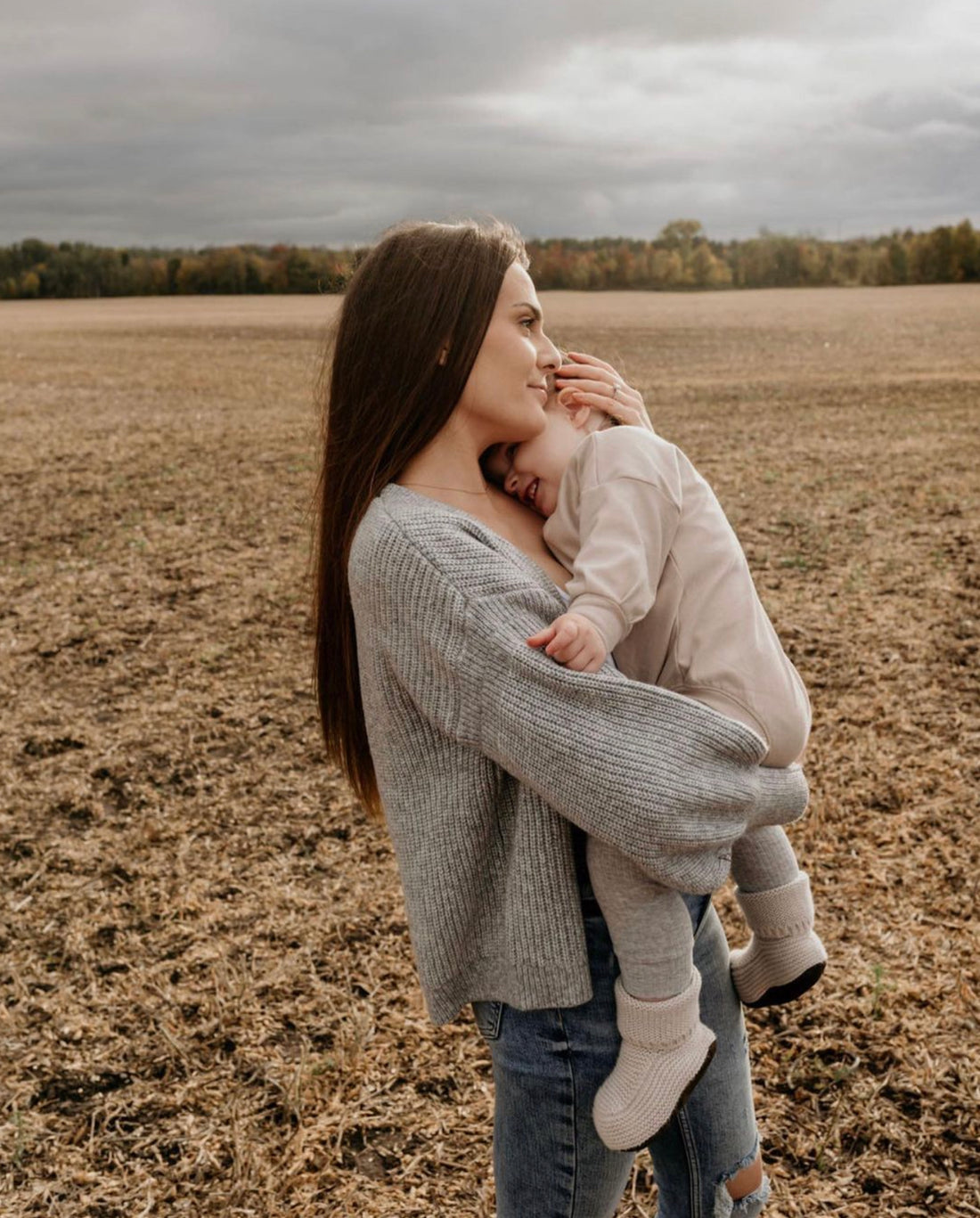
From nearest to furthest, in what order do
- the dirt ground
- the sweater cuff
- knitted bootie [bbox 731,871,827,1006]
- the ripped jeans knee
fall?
the sweater cuff
the ripped jeans knee
knitted bootie [bbox 731,871,827,1006]
the dirt ground

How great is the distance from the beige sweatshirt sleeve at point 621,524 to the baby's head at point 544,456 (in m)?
0.08

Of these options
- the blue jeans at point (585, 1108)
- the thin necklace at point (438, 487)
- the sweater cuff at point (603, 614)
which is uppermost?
the thin necklace at point (438, 487)

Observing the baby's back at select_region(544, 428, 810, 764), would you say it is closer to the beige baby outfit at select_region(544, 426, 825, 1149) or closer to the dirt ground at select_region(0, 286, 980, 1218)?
the beige baby outfit at select_region(544, 426, 825, 1149)

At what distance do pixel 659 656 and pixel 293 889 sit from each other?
293 cm

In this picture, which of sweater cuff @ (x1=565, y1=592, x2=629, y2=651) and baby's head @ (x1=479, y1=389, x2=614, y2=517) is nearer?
sweater cuff @ (x1=565, y1=592, x2=629, y2=651)

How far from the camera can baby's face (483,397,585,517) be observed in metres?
1.94

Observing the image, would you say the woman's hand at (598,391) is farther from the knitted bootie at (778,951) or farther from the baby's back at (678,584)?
the knitted bootie at (778,951)

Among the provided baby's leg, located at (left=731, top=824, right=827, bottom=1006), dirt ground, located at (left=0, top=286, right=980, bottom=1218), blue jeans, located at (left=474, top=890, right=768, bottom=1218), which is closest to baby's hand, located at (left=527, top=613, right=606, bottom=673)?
blue jeans, located at (left=474, top=890, right=768, bottom=1218)

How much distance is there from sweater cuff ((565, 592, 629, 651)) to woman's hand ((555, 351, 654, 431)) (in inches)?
18.0

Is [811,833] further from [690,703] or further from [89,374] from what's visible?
[89,374]

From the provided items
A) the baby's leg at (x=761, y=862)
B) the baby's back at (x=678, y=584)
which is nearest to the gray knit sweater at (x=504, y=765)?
the baby's back at (x=678, y=584)

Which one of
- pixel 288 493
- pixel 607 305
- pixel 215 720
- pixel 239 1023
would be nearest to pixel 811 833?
pixel 239 1023

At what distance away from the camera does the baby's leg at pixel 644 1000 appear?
1.61m

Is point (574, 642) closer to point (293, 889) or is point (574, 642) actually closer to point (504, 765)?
point (504, 765)
